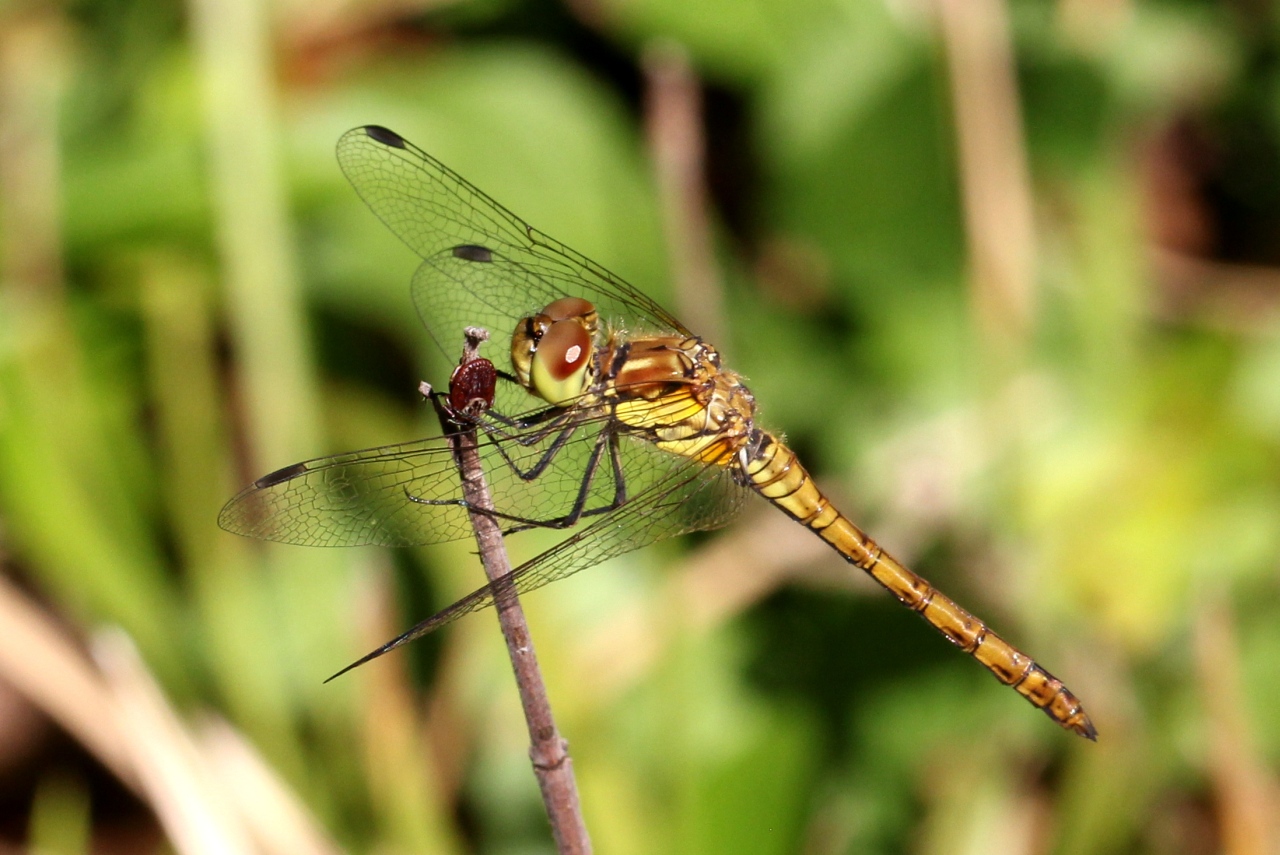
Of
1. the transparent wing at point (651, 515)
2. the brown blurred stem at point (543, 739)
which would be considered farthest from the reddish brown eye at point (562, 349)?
the brown blurred stem at point (543, 739)

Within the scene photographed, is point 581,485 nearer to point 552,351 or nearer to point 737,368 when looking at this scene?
point 552,351

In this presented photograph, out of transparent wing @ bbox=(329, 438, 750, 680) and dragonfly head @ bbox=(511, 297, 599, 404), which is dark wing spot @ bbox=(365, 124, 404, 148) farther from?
transparent wing @ bbox=(329, 438, 750, 680)

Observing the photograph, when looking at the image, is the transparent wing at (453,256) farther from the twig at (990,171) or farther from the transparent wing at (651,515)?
the twig at (990,171)

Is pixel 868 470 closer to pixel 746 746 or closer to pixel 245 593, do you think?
pixel 746 746

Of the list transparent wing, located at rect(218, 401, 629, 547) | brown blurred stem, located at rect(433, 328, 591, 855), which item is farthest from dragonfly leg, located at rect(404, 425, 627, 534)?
brown blurred stem, located at rect(433, 328, 591, 855)

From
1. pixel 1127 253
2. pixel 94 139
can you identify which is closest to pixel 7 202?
pixel 94 139

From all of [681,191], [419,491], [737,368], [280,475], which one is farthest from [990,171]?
[280,475]
